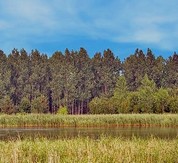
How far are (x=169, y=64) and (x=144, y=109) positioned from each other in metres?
41.6

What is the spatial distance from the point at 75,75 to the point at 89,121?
2200 inches

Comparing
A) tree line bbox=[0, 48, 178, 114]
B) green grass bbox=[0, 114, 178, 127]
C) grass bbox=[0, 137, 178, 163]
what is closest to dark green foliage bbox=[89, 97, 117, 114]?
tree line bbox=[0, 48, 178, 114]

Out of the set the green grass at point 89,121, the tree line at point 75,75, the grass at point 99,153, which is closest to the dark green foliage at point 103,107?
the tree line at point 75,75

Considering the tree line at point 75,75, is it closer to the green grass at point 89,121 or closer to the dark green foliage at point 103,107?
the dark green foliage at point 103,107

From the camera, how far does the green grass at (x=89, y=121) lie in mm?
45281

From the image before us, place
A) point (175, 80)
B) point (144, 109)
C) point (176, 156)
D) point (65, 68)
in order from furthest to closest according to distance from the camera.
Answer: point (175, 80), point (65, 68), point (144, 109), point (176, 156)

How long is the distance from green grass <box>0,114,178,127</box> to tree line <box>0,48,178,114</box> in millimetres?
51038

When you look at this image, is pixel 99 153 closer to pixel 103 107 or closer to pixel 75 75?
pixel 103 107

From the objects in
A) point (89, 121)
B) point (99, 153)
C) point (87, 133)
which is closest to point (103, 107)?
point (89, 121)

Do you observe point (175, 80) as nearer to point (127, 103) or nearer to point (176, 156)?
point (127, 103)

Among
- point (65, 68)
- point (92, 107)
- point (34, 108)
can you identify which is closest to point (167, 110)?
point (92, 107)

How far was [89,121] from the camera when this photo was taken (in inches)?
1783

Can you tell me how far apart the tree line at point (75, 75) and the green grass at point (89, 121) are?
51038mm

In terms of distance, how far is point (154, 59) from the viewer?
110875 mm
